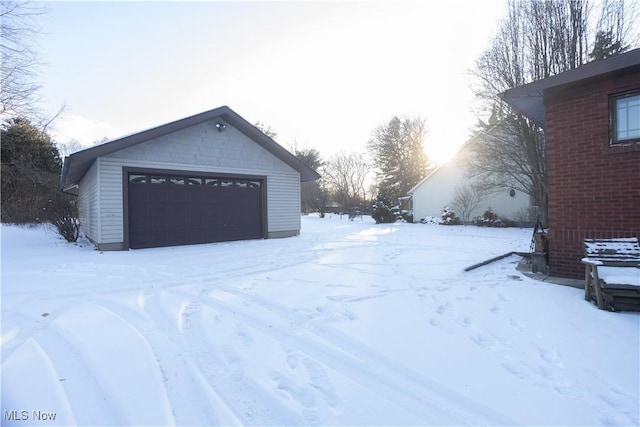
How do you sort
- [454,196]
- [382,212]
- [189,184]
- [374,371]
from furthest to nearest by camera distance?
[382,212] < [454,196] < [189,184] < [374,371]

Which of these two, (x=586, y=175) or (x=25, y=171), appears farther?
(x=25, y=171)

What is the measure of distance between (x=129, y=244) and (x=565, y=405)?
11.2m

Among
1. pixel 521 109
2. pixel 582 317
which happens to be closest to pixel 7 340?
pixel 582 317

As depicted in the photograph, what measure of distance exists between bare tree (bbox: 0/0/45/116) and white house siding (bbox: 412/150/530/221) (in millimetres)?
21980

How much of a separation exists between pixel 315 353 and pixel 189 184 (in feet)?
32.2

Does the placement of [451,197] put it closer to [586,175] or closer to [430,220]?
[430,220]

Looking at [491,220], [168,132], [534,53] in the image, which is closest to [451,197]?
[491,220]

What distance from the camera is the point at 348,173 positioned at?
42.0 m

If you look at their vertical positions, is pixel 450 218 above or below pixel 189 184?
below

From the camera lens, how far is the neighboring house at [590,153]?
16.5 ft

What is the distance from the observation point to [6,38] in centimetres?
1030

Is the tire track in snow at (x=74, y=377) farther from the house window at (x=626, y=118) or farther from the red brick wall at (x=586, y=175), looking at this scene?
the house window at (x=626, y=118)

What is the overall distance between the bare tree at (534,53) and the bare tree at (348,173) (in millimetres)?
28177

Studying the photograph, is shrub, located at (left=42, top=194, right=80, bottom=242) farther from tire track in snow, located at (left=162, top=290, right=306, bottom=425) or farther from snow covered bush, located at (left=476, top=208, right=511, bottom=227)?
snow covered bush, located at (left=476, top=208, right=511, bottom=227)
